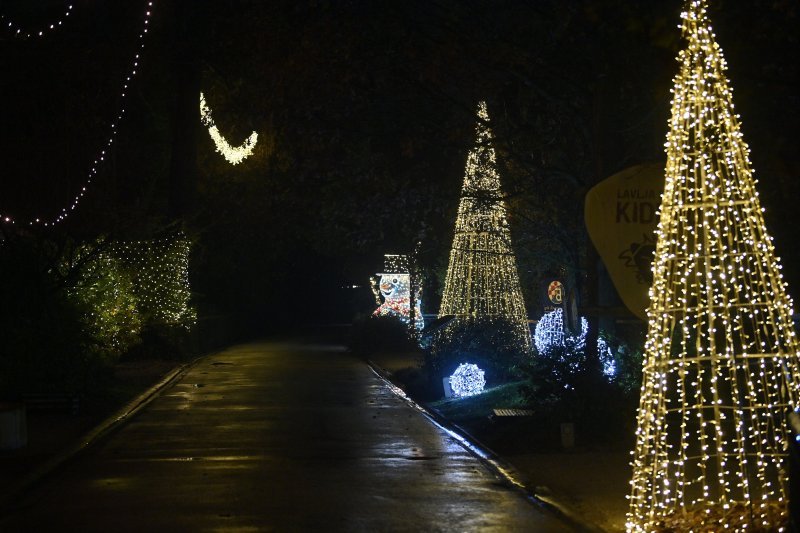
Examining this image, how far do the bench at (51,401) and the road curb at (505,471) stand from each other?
20.2 feet

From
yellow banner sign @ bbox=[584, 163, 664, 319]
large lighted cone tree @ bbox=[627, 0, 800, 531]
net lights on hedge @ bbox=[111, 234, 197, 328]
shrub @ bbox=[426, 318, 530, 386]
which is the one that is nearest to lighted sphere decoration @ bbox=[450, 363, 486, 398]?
shrub @ bbox=[426, 318, 530, 386]

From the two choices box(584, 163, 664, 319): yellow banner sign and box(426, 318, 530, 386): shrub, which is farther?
box(426, 318, 530, 386): shrub

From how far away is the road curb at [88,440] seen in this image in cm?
1120

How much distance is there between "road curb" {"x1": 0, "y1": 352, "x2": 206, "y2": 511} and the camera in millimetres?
11195

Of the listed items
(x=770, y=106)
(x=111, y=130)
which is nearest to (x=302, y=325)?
(x=111, y=130)

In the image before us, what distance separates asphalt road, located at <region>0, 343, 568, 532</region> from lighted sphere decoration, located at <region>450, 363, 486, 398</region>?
7.28ft

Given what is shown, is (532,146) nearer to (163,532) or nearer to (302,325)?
(163,532)

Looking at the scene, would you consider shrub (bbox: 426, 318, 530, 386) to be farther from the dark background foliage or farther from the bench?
the bench

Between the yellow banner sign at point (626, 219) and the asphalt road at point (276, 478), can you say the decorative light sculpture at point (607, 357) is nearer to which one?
the asphalt road at point (276, 478)

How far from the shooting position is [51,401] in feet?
59.3

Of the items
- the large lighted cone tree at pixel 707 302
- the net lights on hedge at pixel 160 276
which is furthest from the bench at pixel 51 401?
the large lighted cone tree at pixel 707 302

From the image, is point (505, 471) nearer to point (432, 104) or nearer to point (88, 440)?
point (88, 440)

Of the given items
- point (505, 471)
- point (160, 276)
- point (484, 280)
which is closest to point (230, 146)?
point (160, 276)

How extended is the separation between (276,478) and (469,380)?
34.3ft
